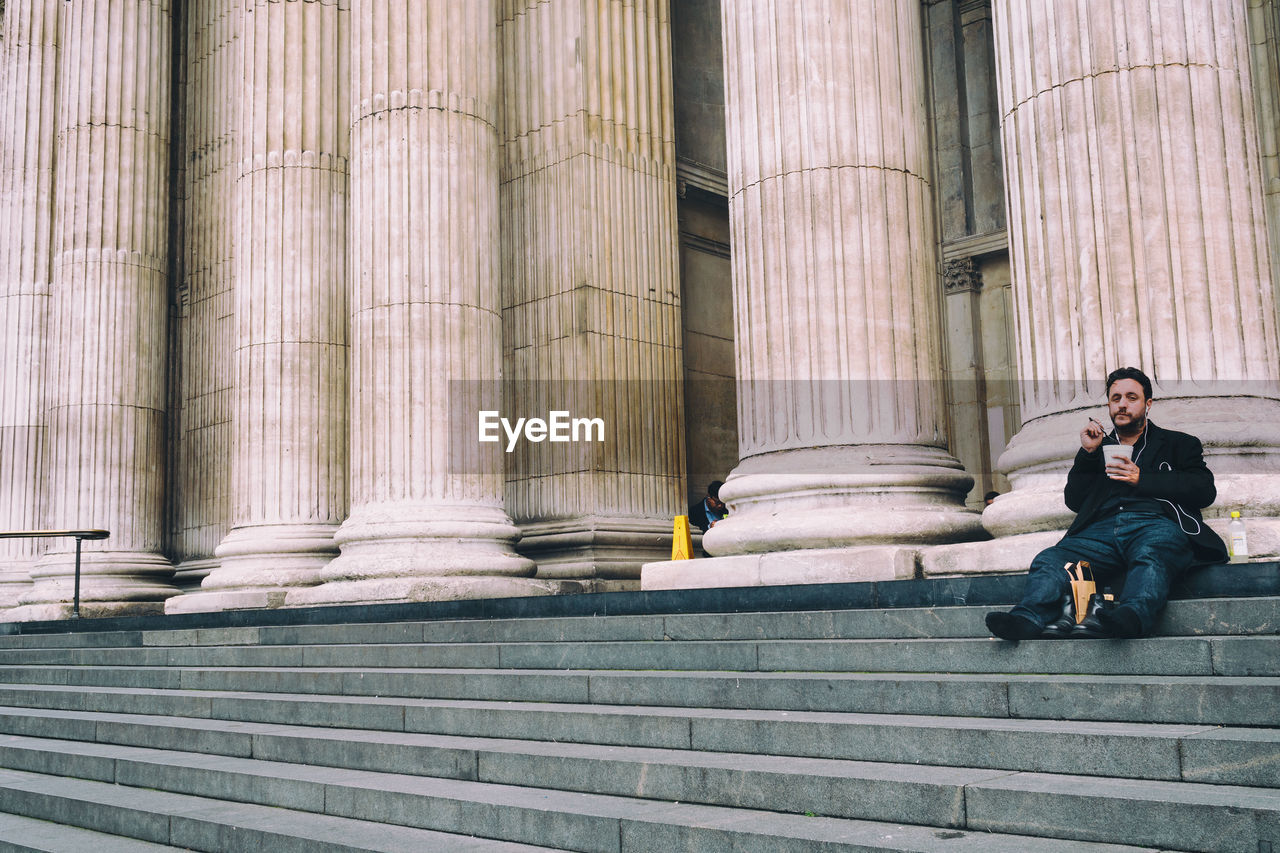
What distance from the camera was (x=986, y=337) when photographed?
810 inches

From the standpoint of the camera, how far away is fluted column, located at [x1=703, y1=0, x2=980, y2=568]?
10.0 meters

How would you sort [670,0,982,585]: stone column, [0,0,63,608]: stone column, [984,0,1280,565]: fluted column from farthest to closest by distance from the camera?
[0,0,63,608]: stone column
[670,0,982,585]: stone column
[984,0,1280,565]: fluted column

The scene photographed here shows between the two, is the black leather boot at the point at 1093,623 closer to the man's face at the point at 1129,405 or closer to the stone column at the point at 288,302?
the man's face at the point at 1129,405

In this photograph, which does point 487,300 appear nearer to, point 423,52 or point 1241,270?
point 423,52

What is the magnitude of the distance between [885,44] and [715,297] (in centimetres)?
861

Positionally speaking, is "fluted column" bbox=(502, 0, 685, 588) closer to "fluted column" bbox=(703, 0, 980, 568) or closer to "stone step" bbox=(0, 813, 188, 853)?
"fluted column" bbox=(703, 0, 980, 568)

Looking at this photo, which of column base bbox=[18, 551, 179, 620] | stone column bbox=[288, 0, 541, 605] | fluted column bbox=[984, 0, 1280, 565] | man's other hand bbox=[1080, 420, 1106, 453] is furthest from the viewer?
column base bbox=[18, 551, 179, 620]

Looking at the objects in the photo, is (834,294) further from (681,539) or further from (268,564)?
(268,564)

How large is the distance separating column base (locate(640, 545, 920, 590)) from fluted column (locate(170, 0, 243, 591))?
1351 centimetres

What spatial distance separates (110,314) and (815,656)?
17357 millimetres

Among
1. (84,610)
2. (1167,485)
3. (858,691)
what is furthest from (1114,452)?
(84,610)

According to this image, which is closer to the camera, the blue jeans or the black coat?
the blue jeans

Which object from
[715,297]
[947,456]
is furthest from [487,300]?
[947,456]

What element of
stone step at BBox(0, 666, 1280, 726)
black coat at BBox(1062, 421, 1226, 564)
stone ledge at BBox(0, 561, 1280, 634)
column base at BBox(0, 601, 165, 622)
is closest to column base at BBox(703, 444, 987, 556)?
stone ledge at BBox(0, 561, 1280, 634)
